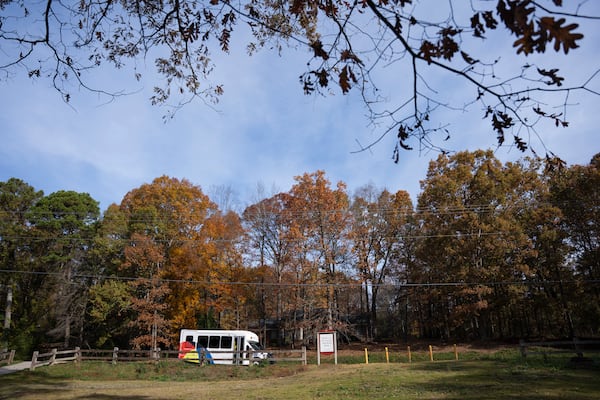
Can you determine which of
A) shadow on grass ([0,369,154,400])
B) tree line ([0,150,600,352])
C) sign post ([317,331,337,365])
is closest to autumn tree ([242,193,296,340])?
tree line ([0,150,600,352])

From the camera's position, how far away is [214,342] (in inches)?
895

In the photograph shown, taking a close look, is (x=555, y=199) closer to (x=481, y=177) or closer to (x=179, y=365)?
(x=481, y=177)

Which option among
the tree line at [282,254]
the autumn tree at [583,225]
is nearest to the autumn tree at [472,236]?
the tree line at [282,254]

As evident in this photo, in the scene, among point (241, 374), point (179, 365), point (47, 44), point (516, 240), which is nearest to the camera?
point (47, 44)

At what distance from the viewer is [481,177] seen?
91.4ft

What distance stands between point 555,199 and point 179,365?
2535 centimetres

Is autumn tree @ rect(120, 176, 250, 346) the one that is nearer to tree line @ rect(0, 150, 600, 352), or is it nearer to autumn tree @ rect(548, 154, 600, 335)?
tree line @ rect(0, 150, 600, 352)

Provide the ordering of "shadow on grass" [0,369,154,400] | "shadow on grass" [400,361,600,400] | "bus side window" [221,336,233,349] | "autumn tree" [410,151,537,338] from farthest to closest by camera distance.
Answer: "autumn tree" [410,151,537,338] < "bus side window" [221,336,233,349] < "shadow on grass" [0,369,154,400] < "shadow on grass" [400,361,600,400]

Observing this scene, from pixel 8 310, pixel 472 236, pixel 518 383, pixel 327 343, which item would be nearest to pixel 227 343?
pixel 327 343

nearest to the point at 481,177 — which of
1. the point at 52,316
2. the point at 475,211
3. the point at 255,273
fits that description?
the point at 475,211

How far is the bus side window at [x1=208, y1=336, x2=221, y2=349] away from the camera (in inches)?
890

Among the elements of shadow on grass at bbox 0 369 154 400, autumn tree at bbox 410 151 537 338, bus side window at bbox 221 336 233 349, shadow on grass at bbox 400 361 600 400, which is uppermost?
autumn tree at bbox 410 151 537 338

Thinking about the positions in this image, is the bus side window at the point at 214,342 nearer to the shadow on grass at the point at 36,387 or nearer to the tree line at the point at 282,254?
the tree line at the point at 282,254

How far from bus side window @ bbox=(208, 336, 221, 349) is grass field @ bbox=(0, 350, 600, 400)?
12.4ft
